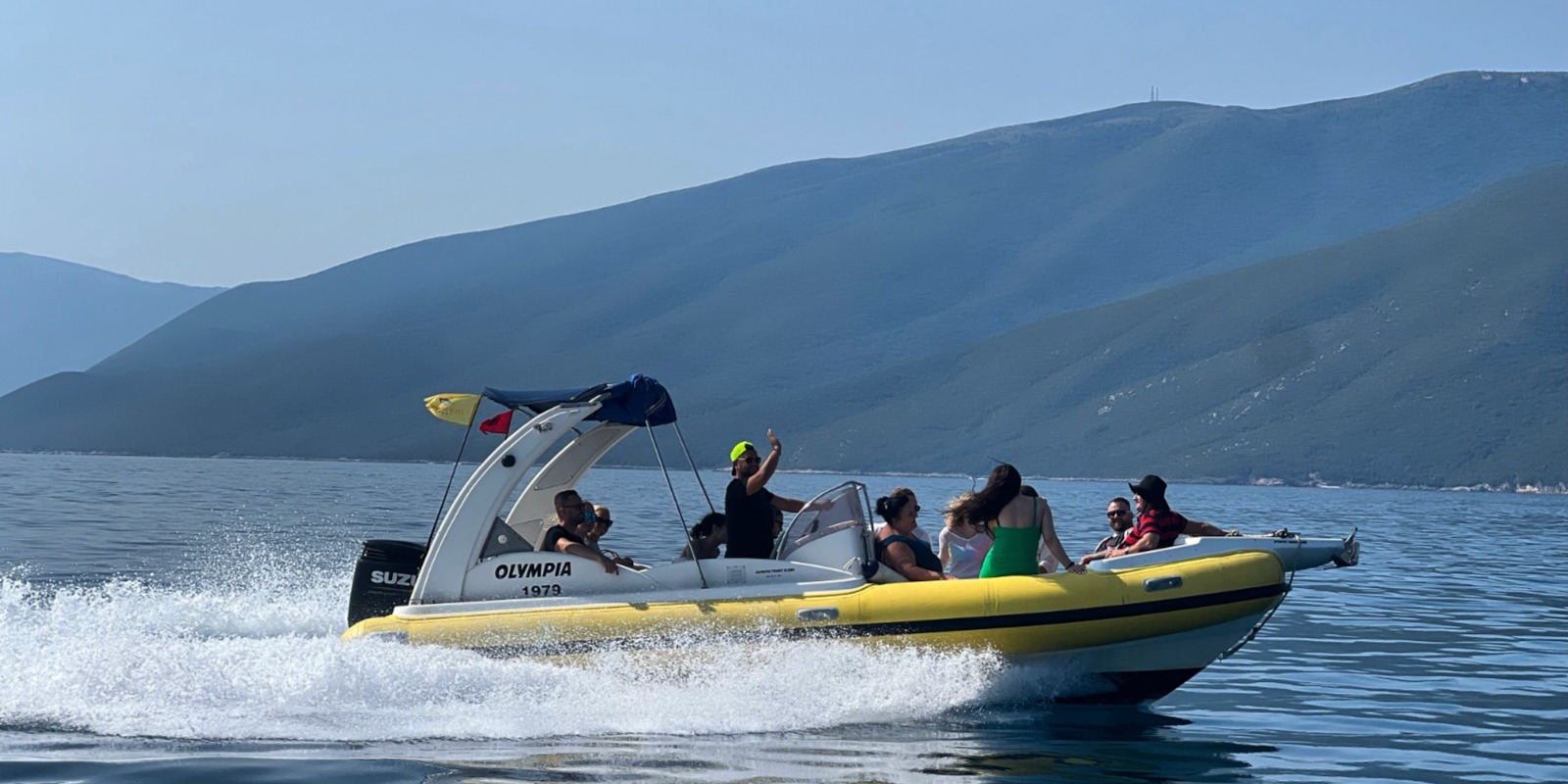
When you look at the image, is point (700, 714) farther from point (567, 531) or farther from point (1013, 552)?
point (1013, 552)

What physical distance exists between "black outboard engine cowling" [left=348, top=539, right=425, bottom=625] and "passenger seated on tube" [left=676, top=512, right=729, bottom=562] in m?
2.08

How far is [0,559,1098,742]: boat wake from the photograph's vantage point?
10234 millimetres

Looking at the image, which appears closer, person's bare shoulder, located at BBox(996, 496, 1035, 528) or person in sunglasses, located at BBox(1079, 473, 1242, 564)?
person's bare shoulder, located at BBox(996, 496, 1035, 528)

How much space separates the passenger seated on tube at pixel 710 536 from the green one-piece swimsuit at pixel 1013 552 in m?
2.00

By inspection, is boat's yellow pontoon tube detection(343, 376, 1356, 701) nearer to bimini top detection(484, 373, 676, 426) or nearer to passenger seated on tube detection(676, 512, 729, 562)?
bimini top detection(484, 373, 676, 426)

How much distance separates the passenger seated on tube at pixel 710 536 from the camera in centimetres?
1231

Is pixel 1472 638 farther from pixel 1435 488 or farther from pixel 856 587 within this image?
pixel 1435 488

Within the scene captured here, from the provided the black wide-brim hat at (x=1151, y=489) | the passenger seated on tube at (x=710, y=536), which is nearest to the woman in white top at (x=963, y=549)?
the black wide-brim hat at (x=1151, y=489)

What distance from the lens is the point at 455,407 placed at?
1196 cm

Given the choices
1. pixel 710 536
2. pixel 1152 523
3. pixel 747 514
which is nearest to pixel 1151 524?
pixel 1152 523

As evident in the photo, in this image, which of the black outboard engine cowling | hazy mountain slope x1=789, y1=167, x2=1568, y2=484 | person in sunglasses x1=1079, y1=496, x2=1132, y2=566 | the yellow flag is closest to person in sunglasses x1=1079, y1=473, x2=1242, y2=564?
person in sunglasses x1=1079, y1=496, x2=1132, y2=566

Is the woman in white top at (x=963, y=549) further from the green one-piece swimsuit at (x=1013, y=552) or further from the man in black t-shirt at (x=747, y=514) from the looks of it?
the man in black t-shirt at (x=747, y=514)

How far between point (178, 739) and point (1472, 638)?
41.1ft

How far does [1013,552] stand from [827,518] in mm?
1413
